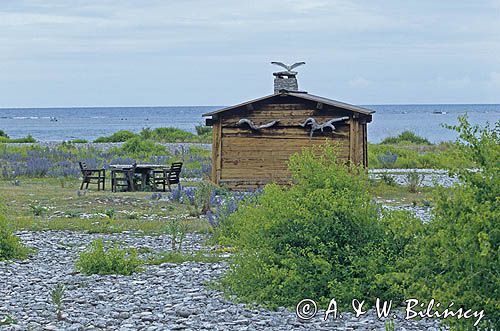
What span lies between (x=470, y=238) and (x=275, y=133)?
14149mm

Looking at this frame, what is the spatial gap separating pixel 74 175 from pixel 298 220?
698 inches

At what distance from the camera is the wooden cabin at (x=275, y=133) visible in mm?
19812

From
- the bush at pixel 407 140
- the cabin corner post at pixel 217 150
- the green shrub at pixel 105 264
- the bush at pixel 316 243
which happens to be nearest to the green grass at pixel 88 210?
the cabin corner post at pixel 217 150

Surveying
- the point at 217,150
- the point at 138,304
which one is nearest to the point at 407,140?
the point at 217,150

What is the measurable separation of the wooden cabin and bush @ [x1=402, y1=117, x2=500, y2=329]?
Result: 13.1 meters

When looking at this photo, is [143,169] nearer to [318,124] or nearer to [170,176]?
[170,176]

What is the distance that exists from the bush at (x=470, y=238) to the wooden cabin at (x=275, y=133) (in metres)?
13.1

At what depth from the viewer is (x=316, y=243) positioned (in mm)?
8211

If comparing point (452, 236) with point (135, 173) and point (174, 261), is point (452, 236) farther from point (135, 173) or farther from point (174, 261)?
point (135, 173)

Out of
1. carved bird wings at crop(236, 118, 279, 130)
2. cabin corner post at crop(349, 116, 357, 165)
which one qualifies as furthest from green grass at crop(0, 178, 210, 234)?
cabin corner post at crop(349, 116, 357, 165)

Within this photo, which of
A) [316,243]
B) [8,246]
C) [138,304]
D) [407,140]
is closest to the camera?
[316,243]

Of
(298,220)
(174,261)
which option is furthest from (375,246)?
(174,261)

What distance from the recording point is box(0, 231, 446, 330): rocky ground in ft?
24.5

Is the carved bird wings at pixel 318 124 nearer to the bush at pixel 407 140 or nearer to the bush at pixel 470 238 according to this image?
the bush at pixel 470 238
